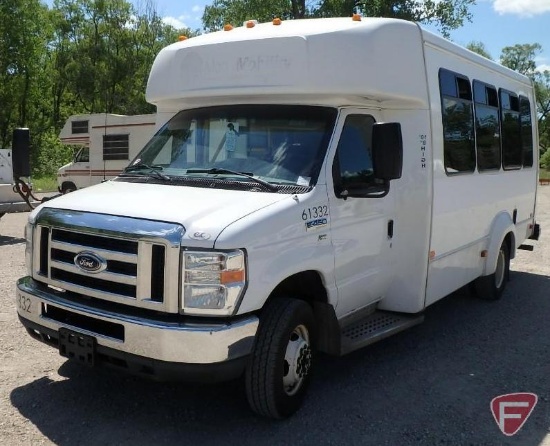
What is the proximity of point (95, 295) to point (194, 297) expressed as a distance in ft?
2.47

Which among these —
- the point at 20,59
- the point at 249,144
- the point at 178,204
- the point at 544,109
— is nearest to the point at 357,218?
the point at 249,144

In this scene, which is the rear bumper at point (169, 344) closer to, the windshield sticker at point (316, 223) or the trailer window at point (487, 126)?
the windshield sticker at point (316, 223)

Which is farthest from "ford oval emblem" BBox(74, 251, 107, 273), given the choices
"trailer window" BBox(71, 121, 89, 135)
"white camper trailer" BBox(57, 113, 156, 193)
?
"trailer window" BBox(71, 121, 89, 135)

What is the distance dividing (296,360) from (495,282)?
4.49 meters

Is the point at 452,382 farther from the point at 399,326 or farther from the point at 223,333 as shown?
the point at 223,333

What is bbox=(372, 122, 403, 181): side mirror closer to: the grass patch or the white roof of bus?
the white roof of bus

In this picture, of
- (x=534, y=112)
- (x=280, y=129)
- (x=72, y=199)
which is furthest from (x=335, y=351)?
(x=534, y=112)

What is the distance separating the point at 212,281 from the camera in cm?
361

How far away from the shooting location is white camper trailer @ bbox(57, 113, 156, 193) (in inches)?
722

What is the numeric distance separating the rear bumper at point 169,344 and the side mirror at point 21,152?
185cm

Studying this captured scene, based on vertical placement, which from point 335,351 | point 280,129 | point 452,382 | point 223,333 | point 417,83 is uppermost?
point 417,83

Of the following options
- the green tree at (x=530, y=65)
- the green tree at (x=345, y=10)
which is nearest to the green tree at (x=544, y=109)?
the green tree at (x=530, y=65)

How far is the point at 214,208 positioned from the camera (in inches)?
153

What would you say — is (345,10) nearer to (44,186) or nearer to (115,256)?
(44,186)
